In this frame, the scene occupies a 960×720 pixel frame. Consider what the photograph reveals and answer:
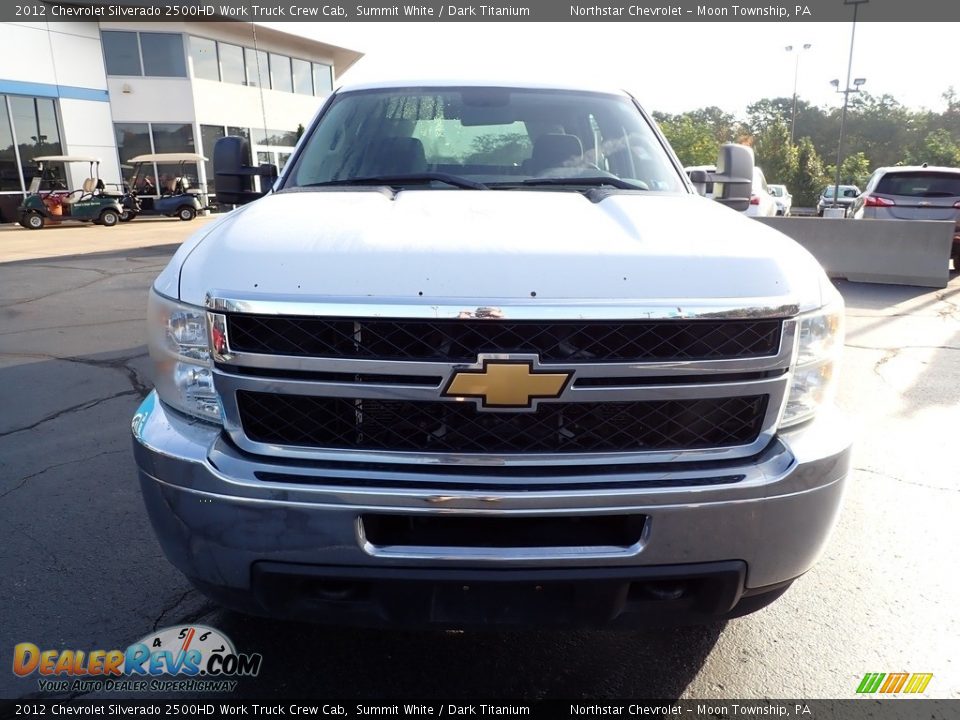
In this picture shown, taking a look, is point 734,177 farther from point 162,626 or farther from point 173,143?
point 173,143

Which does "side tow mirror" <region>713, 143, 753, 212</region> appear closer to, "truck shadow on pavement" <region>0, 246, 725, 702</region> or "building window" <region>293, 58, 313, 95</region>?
"truck shadow on pavement" <region>0, 246, 725, 702</region>

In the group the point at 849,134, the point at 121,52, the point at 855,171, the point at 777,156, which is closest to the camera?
the point at 121,52

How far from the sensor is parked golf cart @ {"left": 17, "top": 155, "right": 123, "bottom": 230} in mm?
22297

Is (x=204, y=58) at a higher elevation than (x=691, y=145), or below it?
higher

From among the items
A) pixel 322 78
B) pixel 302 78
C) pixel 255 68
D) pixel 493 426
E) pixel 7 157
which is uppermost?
pixel 322 78

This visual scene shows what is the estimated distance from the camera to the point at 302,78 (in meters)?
34.5

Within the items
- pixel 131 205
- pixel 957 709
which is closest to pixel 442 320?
pixel 957 709

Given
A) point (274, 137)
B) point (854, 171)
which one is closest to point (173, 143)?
point (274, 137)

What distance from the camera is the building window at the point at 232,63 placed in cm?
2975

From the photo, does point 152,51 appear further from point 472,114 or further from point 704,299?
point 704,299

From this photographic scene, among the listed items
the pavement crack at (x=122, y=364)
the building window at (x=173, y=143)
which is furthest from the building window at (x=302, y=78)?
the pavement crack at (x=122, y=364)

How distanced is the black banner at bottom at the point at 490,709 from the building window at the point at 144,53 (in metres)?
30.6

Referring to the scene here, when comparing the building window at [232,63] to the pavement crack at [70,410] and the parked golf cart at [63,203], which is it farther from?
the pavement crack at [70,410]

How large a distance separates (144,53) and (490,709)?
104ft
